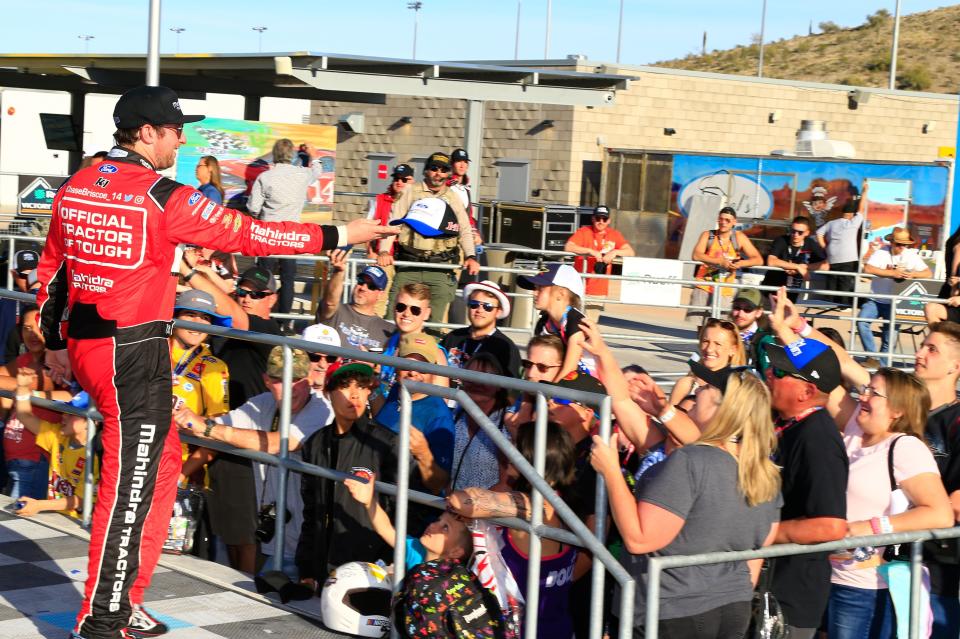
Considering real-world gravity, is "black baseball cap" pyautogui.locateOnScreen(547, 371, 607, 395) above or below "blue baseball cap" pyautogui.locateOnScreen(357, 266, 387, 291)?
below

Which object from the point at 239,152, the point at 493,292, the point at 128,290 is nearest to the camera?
the point at 128,290

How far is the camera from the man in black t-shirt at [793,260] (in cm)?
1502

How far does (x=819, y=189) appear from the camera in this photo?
84.4ft

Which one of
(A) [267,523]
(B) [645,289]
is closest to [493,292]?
(A) [267,523]

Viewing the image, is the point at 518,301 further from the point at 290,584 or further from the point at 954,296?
the point at 290,584

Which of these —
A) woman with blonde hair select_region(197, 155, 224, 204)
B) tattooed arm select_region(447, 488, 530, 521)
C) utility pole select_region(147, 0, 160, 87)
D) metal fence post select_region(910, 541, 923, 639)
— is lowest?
metal fence post select_region(910, 541, 923, 639)

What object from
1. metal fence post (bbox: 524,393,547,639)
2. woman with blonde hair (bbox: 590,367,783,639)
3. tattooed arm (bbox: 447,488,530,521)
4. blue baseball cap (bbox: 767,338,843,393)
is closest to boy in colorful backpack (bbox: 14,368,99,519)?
tattooed arm (bbox: 447,488,530,521)

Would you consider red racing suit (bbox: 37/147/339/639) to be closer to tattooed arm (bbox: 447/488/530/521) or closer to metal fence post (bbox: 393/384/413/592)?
metal fence post (bbox: 393/384/413/592)

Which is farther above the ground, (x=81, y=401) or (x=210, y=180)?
(x=210, y=180)

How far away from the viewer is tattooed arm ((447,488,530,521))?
16.1ft

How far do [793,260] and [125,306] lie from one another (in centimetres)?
1151

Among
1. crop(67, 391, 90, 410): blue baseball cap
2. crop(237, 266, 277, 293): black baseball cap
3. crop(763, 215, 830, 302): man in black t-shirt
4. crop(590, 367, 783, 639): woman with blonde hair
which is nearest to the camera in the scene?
crop(590, 367, 783, 639): woman with blonde hair

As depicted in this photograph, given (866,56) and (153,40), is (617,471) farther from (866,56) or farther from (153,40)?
(866,56)

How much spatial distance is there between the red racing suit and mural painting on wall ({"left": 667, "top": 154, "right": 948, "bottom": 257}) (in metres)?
21.0
